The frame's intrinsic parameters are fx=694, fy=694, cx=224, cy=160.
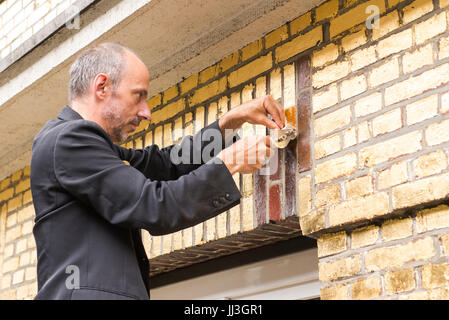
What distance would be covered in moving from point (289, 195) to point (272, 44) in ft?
2.33

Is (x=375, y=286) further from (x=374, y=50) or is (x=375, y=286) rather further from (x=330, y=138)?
(x=374, y=50)

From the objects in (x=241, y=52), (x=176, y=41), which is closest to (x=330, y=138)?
(x=241, y=52)

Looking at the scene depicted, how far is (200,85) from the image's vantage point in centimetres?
346

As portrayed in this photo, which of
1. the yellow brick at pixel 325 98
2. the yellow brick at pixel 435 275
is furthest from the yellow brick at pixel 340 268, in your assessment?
the yellow brick at pixel 325 98

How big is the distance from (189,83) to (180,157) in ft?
2.42

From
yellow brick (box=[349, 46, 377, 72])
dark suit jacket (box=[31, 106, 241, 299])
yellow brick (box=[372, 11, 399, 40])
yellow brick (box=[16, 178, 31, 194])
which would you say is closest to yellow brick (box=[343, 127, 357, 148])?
yellow brick (box=[349, 46, 377, 72])

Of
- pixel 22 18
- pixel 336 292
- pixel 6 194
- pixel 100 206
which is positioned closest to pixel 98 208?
pixel 100 206

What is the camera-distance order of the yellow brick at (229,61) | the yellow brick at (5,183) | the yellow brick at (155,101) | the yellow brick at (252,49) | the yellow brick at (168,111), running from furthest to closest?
the yellow brick at (5,183) → the yellow brick at (155,101) → the yellow brick at (168,111) → the yellow brick at (229,61) → the yellow brick at (252,49)

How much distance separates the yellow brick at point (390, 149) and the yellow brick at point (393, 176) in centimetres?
4

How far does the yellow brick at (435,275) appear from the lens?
227 centimetres

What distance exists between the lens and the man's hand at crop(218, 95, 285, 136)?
2.80 meters

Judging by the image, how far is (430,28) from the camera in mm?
2453

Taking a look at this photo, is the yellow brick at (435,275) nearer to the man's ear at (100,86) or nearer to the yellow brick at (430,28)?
the yellow brick at (430,28)

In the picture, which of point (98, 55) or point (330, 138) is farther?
point (330, 138)
